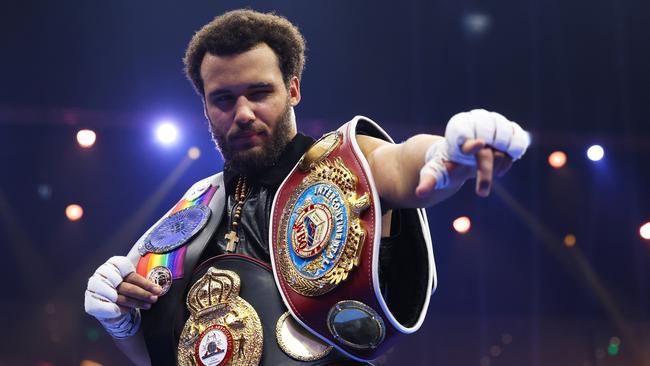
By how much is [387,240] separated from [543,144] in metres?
4.99

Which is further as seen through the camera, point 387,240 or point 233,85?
point 233,85

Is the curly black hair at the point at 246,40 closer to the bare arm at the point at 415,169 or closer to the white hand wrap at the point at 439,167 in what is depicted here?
the bare arm at the point at 415,169

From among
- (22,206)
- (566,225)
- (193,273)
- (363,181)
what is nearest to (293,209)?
(363,181)

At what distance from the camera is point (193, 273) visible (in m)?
1.90

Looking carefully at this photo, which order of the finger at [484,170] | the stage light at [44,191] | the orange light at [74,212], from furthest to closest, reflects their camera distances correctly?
the orange light at [74,212] < the stage light at [44,191] < the finger at [484,170]

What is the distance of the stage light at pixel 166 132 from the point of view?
5773 mm

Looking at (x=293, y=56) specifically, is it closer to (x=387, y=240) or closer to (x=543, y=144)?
(x=387, y=240)

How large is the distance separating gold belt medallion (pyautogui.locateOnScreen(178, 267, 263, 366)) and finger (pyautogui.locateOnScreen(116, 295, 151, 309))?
118mm

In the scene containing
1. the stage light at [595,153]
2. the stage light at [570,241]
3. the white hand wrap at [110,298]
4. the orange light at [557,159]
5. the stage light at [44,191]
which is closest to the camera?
the white hand wrap at [110,298]

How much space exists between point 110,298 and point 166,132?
4.15 m

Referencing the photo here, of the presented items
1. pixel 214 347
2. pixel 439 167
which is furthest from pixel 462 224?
pixel 439 167

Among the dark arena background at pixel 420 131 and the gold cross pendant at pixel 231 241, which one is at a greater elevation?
the dark arena background at pixel 420 131

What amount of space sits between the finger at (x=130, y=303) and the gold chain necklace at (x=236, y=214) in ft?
0.88

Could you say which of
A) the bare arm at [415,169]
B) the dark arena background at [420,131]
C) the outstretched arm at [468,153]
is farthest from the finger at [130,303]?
the dark arena background at [420,131]
